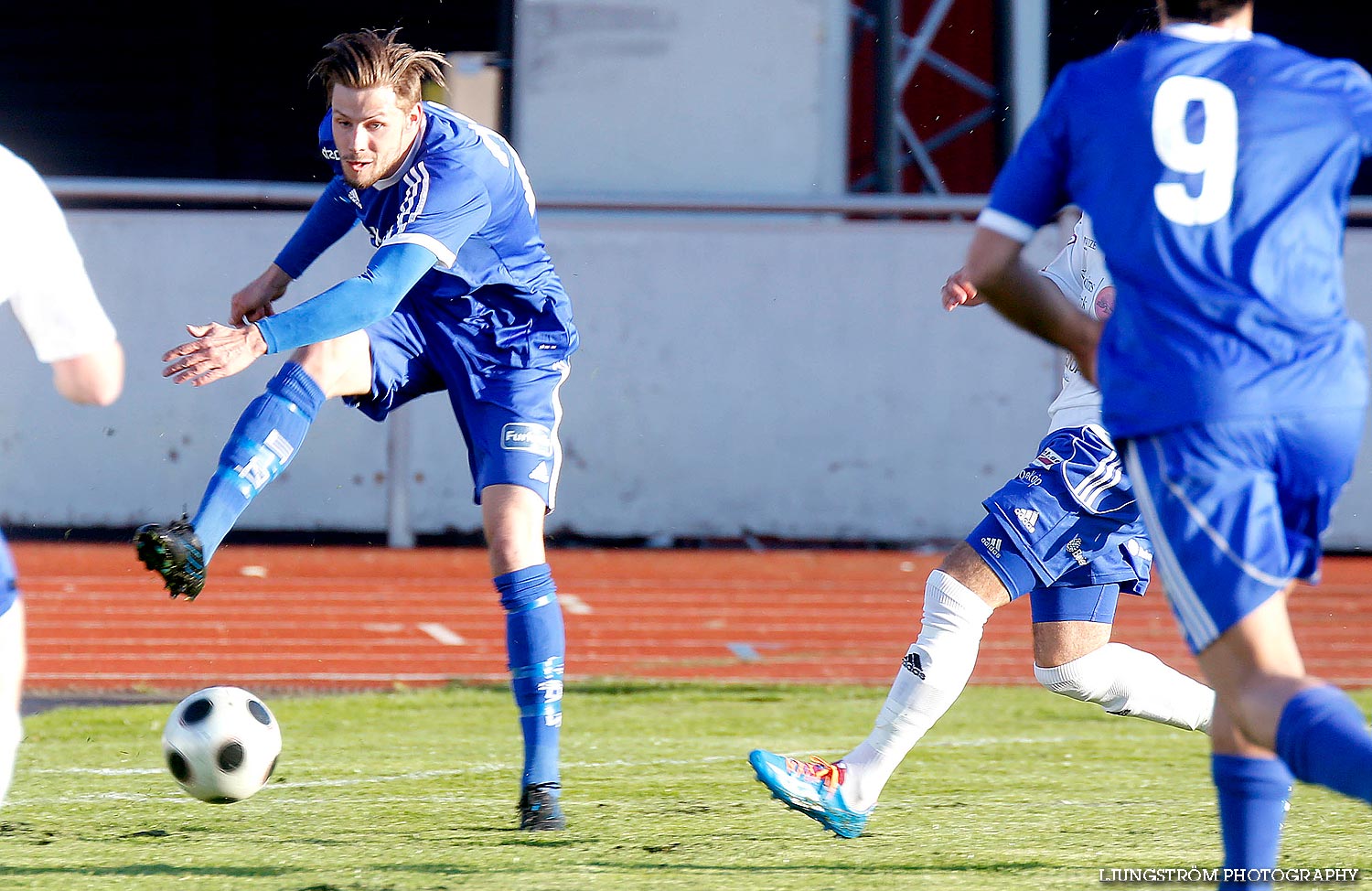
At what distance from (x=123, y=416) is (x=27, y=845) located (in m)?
6.78

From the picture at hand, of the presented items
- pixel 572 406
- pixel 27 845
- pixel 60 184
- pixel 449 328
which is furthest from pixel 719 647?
pixel 60 184

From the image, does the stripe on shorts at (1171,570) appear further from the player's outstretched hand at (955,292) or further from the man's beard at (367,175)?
the man's beard at (367,175)

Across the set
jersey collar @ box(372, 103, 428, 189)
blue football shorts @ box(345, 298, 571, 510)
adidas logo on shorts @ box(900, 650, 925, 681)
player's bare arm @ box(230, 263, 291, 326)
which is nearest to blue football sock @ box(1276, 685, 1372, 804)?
adidas logo on shorts @ box(900, 650, 925, 681)

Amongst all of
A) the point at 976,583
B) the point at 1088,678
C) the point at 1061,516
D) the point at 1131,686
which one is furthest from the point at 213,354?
the point at 1131,686

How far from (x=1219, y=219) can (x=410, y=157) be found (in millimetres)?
2106

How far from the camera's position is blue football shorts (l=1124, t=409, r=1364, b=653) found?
7.36 ft

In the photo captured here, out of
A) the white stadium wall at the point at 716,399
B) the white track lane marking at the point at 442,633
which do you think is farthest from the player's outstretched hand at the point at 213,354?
the white stadium wall at the point at 716,399

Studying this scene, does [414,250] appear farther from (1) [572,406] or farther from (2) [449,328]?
(1) [572,406]

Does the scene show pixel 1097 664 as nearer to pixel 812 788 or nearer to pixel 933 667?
pixel 933 667

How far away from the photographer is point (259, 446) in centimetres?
375

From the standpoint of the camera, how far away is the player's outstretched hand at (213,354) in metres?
3.21

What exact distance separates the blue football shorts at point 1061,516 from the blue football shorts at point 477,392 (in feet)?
3.49

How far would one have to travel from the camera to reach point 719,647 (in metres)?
7.50

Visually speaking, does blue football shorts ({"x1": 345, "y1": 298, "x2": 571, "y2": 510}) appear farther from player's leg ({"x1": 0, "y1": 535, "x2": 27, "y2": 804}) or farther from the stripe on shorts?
the stripe on shorts
